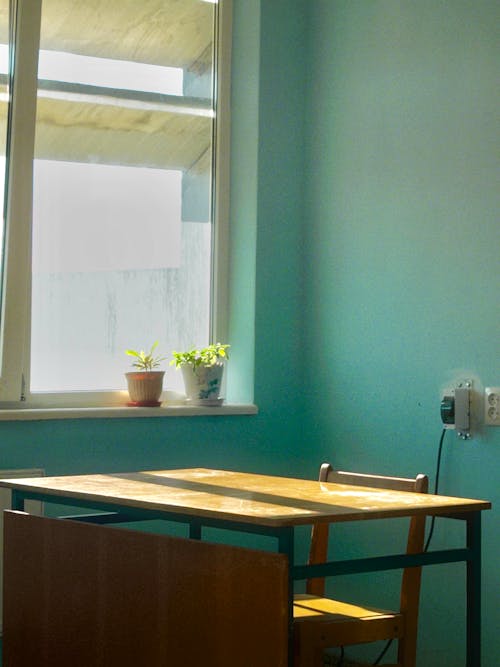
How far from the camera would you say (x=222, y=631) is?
85.2 inches

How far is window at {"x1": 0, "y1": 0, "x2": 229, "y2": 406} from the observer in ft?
11.9

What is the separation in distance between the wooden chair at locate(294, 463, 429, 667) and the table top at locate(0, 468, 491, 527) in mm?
122

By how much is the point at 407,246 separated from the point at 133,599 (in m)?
1.55

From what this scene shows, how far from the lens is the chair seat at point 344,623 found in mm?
2447

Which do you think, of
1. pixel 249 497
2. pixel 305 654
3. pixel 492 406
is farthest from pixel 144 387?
pixel 305 654

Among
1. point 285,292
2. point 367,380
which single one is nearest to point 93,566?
point 367,380

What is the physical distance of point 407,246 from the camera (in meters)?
3.46

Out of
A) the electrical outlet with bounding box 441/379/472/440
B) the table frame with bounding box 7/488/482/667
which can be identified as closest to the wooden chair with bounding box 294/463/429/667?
the table frame with bounding box 7/488/482/667

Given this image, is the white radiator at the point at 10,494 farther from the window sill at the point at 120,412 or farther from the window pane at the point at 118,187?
the window pane at the point at 118,187

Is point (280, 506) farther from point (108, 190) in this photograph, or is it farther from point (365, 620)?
point (108, 190)

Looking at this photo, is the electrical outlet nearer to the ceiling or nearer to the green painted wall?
the green painted wall

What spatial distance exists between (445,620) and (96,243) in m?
1.69

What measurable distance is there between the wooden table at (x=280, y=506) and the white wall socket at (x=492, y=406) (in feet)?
1.77

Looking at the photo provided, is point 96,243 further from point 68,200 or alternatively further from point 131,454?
point 131,454
